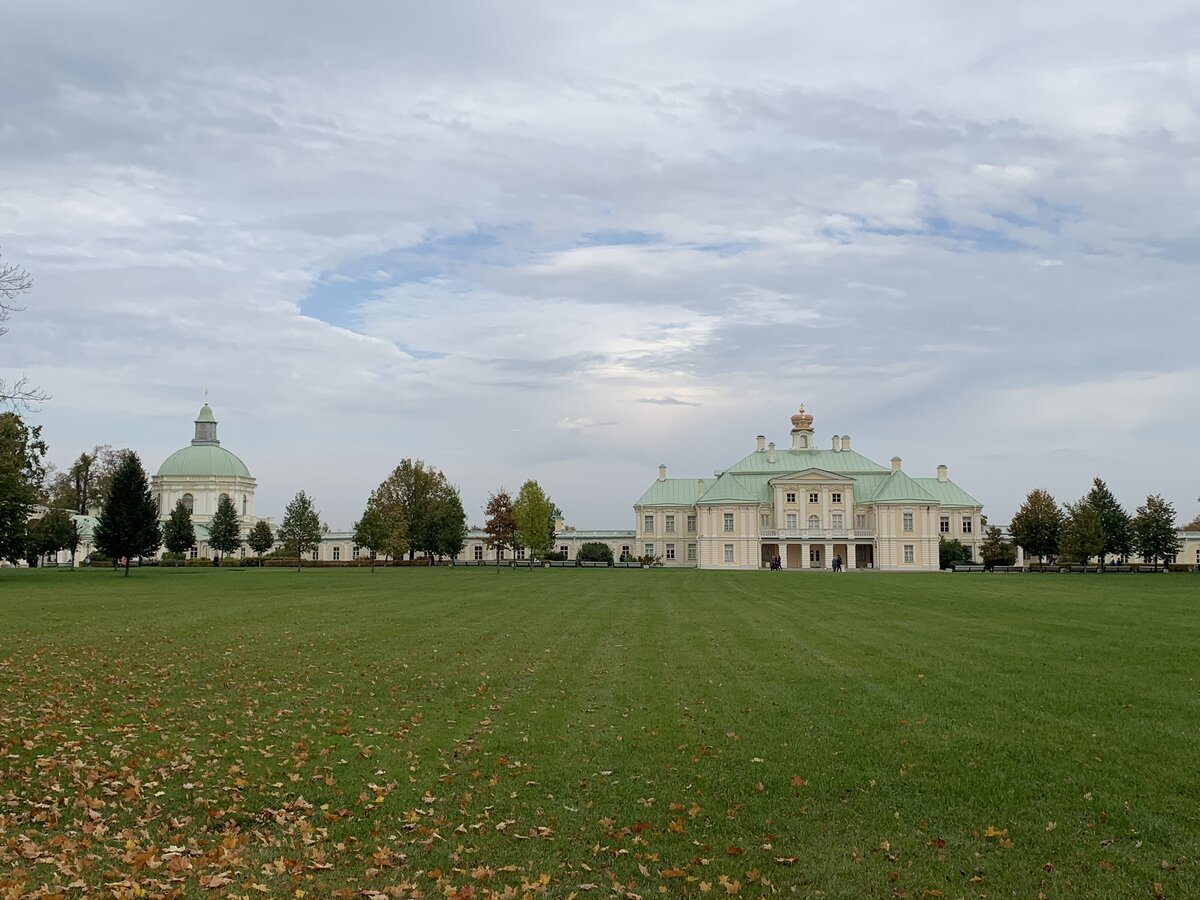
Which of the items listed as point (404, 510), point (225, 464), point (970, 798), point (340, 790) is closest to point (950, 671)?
point (970, 798)

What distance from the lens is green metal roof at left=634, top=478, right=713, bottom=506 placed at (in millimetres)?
111275

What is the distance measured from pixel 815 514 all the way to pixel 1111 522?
2623 centimetres

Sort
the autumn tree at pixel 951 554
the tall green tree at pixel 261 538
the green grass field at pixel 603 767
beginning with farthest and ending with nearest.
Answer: the tall green tree at pixel 261 538
the autumn tree at pixel 951 554
the green grass field at pixel 603 767

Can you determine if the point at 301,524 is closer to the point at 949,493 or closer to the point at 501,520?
the point at 501,520

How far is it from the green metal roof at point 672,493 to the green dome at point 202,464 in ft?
175

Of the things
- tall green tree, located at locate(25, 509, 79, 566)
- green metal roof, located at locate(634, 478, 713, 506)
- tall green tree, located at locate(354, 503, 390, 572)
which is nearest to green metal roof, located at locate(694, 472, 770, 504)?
green metal roof, located at locate(634, 478, 713, 506)

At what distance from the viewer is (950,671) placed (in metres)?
16.0

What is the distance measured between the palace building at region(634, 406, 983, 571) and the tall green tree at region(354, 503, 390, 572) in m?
33.3

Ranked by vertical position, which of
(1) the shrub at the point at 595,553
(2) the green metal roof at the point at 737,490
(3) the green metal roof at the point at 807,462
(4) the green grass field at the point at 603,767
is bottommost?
(4) the green grass field at the point at 603,767

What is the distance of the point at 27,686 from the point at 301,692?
4045 mm

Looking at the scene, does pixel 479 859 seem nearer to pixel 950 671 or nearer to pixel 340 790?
pixel 340 790

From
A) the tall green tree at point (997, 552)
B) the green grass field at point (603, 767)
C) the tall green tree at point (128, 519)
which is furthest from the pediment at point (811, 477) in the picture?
the green grass field at point (603, 767)

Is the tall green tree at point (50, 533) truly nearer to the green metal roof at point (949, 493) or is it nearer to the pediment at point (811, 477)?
the pediment at point (811, 477)

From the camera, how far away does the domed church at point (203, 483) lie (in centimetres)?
12375
